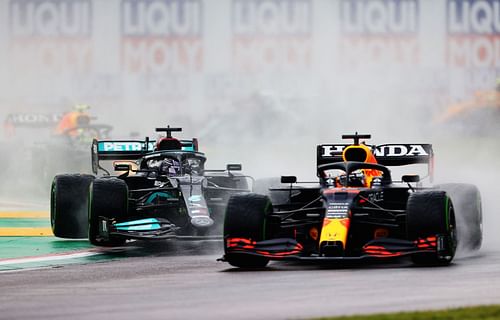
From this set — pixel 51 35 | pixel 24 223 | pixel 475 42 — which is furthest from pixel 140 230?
pixel 51 35

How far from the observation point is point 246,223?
54.0 ft

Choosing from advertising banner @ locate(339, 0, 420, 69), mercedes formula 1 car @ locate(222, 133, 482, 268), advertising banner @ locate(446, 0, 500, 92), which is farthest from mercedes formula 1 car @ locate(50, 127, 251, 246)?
advertising banner @ locate(446, 0, 500, 92)

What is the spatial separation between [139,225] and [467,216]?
437 cm

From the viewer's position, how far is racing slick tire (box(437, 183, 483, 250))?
18406 mm

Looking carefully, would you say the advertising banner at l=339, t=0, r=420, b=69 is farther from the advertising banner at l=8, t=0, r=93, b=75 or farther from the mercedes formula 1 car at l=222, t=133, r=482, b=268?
the mercedes formula 1 car at l=222, t=133, r=482, b=268

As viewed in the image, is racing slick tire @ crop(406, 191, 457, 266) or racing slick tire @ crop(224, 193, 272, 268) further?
racing slick tire @ crop(224, 193, 272, 268)

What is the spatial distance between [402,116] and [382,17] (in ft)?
8.95

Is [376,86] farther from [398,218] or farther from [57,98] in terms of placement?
[398,218]

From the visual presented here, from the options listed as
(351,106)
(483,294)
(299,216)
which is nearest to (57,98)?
(351,106)

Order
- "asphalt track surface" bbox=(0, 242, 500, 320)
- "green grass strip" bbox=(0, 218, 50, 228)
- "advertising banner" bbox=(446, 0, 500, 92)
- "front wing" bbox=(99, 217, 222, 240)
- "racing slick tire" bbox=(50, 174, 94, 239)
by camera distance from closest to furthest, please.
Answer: "asphalt track surface" bbox=(0, 242, 500, 320) → "front wing" bbox=(99, 217, 222, 240) → "racing slick tire" bbox=(50, 174, 94, 239) → "green grass strip" bbox=(0, 218, 50, 228) → "advertising banner" bbox=(446, 0, 500, 92)

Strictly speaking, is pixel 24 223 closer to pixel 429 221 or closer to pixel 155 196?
pixel 155 196

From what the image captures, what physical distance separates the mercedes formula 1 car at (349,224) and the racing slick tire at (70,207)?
407 cm

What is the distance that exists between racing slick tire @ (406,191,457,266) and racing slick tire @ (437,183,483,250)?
2227mm

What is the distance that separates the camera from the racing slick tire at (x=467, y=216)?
18.4m
